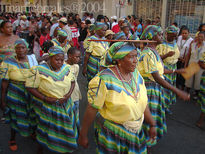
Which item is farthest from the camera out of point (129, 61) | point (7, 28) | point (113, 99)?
point (7, 28)

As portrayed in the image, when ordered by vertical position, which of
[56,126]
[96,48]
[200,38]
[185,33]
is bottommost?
[56,126]

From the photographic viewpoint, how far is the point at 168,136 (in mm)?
3926

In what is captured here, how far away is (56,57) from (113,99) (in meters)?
1.24

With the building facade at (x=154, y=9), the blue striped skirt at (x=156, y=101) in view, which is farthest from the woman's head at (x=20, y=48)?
the building facade at (x=154, y=9)

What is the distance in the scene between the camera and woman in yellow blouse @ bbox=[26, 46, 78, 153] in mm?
2842

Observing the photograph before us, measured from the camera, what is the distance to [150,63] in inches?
117

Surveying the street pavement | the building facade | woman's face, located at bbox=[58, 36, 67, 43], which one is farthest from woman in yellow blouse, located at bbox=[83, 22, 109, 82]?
the building facade

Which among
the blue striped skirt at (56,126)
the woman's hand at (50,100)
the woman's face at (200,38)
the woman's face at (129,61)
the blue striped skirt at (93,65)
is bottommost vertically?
the blue striped skirt at (56,126)

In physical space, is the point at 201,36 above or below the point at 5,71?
A: above

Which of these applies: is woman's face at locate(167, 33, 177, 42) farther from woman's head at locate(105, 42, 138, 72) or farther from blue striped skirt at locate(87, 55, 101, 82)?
woman's head at locate(105, 42, 138, 72)

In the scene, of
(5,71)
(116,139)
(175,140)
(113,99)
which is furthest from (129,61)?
(175,140)

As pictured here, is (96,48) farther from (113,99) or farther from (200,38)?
(113,99)

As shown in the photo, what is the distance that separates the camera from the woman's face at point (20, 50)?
10.4 feet

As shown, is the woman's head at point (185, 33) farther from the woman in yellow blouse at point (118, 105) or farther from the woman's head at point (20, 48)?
the woman's head at point (20, 48)
